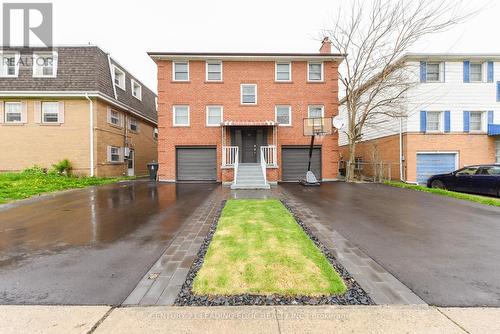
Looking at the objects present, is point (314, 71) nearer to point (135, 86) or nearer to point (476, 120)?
point (476, 120)

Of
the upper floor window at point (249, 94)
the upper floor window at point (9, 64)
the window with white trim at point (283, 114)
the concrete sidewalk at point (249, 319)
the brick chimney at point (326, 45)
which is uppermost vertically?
the brick chimney at point (326, 45)

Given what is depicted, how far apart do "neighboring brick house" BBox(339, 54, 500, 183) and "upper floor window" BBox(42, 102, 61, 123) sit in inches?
879

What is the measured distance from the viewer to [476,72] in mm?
15148

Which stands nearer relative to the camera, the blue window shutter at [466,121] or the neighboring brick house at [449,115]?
the neighboring brick house at [449,115]

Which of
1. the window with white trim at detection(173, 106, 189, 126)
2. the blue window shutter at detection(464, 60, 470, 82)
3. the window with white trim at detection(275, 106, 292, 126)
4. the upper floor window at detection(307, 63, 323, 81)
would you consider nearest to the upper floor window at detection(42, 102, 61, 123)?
the window with white trim at detection(173, 106, 189, 126)

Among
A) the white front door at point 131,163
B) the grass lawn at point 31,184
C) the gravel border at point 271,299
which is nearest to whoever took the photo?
the gravel border at point 271,299

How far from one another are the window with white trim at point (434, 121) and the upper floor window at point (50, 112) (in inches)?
Answer: 941

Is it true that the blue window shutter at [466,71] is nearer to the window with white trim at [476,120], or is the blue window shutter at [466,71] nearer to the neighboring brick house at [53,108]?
the window with white trim at [476,120]

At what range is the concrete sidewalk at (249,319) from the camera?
210 cm

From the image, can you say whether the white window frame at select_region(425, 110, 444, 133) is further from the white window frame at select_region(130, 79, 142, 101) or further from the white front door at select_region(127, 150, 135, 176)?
the white window frame at select_region(130, 79, 142, 101)

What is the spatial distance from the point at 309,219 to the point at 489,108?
56.8 feet

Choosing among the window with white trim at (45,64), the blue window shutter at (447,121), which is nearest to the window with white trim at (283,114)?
the blue window shutter at (447,121)

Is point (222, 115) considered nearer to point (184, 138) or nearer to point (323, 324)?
point (184, 138)

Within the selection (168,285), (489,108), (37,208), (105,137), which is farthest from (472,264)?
(105,137)
